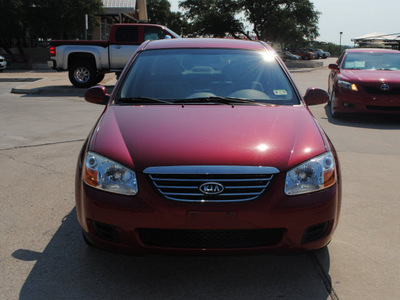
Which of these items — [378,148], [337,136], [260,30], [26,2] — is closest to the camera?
[378,148]

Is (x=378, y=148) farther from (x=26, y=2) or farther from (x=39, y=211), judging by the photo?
(x=26, y=2)

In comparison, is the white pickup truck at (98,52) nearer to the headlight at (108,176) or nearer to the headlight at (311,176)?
the headlight at (108,176)

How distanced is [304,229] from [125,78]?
2.14 meters

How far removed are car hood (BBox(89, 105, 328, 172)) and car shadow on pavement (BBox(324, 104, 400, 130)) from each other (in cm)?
619

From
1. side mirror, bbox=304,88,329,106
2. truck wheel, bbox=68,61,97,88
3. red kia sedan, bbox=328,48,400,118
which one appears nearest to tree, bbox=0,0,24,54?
truck wheel, bbox=68,61,97,88

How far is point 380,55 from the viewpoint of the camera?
35.8 ft

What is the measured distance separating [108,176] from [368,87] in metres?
7.82

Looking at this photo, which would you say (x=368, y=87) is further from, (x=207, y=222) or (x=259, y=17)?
(x=259, y=17)

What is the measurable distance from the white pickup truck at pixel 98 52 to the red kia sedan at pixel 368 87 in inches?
274

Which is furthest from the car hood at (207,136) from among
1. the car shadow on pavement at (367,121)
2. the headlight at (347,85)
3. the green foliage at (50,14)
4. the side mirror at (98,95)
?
the green foliage at (50,14)

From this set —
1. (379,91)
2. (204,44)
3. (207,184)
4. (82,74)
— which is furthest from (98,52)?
(207,184)

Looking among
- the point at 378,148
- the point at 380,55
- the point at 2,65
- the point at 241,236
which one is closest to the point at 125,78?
the point at 241,236

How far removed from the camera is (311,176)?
2879 mm

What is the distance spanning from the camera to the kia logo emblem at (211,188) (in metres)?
2.70
